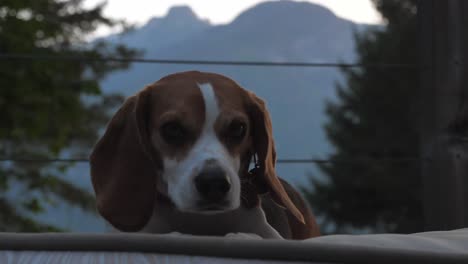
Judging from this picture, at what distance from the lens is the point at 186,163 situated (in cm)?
189

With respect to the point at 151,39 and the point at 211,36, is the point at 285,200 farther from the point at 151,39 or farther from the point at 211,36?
the point at 151,39

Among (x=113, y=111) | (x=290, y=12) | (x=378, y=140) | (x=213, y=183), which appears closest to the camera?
(x=213, y=183)

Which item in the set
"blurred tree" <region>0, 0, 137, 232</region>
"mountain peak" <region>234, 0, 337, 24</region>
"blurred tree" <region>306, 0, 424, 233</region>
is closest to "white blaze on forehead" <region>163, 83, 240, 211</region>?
"blurred tree" <region>0, 0, 137, 232</region>

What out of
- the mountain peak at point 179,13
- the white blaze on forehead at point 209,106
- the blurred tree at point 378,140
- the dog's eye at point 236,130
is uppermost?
the white blaze on forehead at point 209,106

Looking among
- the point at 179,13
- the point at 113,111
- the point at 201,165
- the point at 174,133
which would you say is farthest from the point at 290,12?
the point at 201,165

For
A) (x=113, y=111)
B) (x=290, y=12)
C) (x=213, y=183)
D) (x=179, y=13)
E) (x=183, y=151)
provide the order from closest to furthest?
(x=213, y=183)
(x=183, y=151)
(x=113, y=111)
(x=290, y=12)
(x=179, y=13)

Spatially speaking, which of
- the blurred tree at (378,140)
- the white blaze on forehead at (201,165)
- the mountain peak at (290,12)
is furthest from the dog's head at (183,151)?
the mountain peak at (290,12)

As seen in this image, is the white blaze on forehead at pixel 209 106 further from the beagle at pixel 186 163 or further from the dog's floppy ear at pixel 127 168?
the dog's floppy ear at pixel 127 168

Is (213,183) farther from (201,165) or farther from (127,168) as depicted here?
(127,168)

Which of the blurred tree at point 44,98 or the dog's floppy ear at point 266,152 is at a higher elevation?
the dog's floppy ear at point 266,152

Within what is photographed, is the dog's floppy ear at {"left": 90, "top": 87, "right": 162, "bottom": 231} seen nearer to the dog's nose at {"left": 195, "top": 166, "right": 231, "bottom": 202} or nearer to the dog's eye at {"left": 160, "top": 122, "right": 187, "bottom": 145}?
the dog's eye at {"left": 160, "top": 122, "right": 187, "bottom": 145}

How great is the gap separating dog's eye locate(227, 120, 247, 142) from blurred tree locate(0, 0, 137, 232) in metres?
8.10

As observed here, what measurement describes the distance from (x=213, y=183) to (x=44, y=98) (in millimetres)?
9685

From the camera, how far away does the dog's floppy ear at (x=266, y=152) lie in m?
2.06
